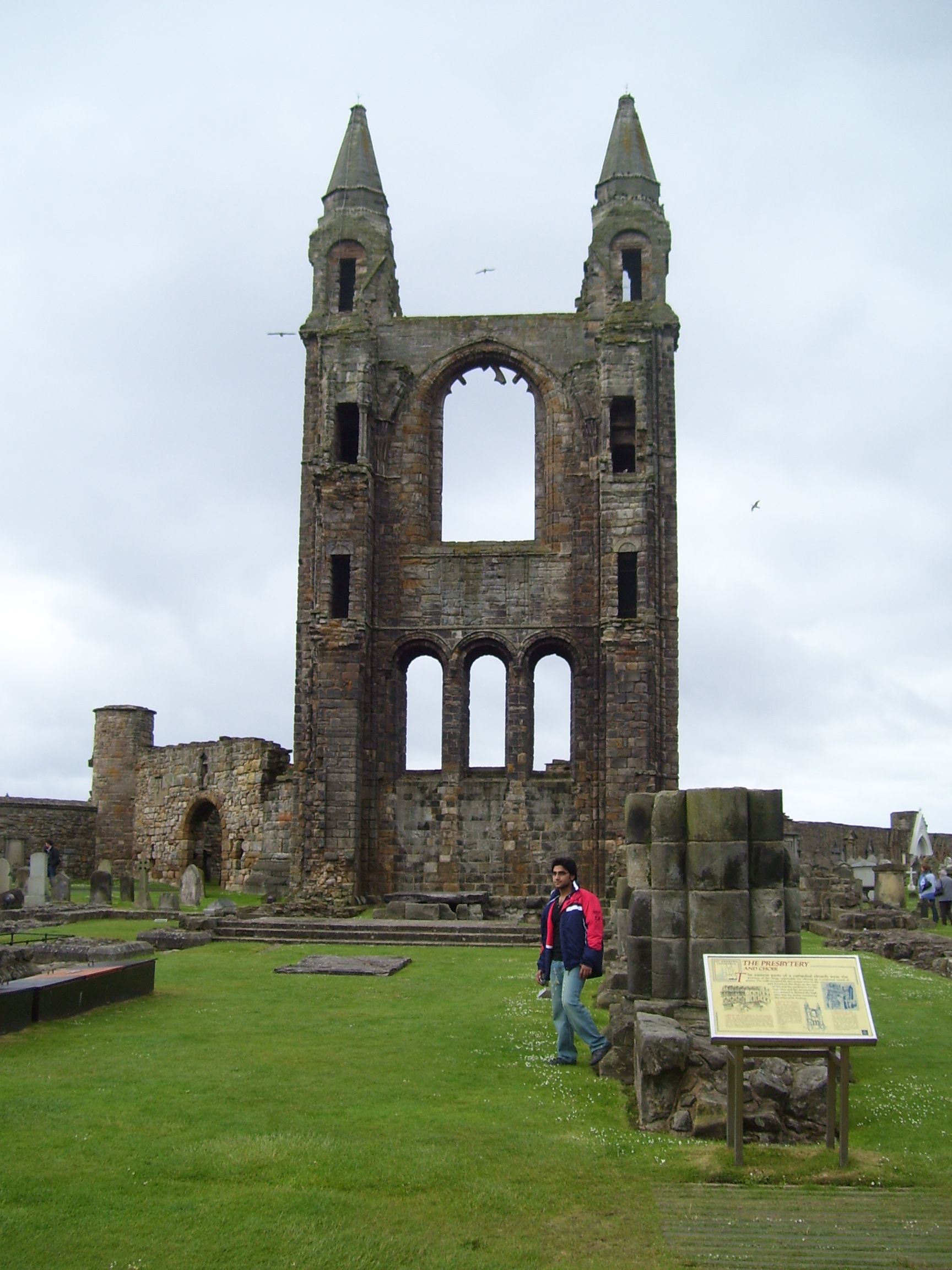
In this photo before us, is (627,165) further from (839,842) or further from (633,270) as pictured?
(839,842)

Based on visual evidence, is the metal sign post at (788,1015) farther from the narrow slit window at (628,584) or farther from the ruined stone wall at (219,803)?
the ruined stone wall at (219,803)

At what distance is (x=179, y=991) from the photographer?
11.8 metres

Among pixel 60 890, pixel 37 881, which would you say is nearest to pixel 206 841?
pixel 60 890

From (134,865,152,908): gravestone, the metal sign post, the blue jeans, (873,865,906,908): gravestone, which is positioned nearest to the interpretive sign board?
the metal sign post

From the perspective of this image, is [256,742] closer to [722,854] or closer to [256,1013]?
[256,1013]

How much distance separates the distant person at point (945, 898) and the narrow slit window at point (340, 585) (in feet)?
39.9

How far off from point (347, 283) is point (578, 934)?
793 inches

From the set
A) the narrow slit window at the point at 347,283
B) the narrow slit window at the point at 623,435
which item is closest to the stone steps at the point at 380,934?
the narrow slit window at the point at 623,435

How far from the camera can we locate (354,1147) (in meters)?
6.08

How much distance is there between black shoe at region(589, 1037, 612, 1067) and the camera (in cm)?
815

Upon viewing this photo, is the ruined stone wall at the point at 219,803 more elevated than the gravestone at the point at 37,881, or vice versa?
the ruined stone wall at the point at 219,803

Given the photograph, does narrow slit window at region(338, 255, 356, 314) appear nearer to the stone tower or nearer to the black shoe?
the stone tower

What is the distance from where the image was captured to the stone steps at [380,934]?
17875mm

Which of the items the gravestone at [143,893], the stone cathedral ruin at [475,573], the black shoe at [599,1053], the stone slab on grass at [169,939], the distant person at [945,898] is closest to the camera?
the black shoe at [599,1053]
